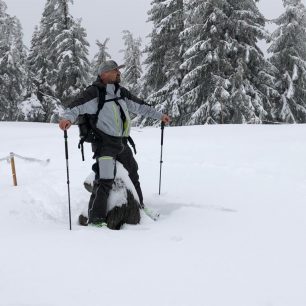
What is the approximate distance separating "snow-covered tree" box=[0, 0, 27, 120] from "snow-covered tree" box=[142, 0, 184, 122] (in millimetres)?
11143

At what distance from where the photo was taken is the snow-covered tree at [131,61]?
136 ft

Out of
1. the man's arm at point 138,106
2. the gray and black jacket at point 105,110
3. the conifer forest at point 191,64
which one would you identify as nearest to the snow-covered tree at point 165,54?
the conifer forest at point 191,64

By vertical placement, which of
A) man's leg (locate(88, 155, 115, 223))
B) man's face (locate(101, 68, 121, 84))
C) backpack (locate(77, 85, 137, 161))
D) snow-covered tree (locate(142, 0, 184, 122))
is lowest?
man's leg (locate(88, 155, 115, 223))

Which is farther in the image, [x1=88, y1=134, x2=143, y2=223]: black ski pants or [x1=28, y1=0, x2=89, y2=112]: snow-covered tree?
[x1=28, y1=0, x2=89, y2=112]: snow-covered tree

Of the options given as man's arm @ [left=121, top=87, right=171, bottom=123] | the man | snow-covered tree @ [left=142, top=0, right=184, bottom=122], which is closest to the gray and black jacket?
the man

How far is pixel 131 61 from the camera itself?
4150 centimetres

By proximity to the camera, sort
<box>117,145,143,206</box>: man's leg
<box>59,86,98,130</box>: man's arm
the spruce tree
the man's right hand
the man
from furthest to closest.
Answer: the spruce tree < <box>117,145,143,206</box>: man's leg < the man < <box>59,86,98,130</box>: man's arm < the man's right hand

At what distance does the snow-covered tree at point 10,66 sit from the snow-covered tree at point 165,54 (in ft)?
36.6

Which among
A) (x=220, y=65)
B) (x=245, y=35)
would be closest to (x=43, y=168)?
(x=220, y=65)

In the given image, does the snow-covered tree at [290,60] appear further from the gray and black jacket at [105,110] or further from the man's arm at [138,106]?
the gray and black jacket at [105,110]

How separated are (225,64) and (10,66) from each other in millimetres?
17569

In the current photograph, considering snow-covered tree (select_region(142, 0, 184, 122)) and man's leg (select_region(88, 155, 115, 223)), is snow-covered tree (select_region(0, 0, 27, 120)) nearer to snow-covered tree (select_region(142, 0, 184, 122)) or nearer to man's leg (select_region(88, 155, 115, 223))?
snow-covered tree (select_region(142, 0, 184, 122))

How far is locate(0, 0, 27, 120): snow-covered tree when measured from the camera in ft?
99.2

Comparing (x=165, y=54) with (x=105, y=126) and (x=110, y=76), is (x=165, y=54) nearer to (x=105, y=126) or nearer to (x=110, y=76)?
(x=110, y=76)
